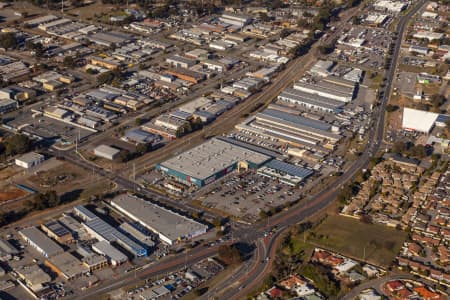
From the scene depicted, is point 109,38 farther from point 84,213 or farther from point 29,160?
point 84,213

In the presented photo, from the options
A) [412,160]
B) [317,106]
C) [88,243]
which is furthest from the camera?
[317,106]

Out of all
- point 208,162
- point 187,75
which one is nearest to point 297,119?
point 208,162

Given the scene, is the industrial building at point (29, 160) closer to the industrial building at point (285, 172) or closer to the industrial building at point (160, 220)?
the industrial building at point (160, 220)

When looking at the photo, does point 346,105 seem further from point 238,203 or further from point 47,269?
point 47,269

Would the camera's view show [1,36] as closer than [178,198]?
No

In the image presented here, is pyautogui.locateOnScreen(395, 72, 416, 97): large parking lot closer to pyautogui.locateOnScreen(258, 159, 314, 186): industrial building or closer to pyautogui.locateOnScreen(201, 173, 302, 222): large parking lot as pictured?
pyautogui.locateOnScreen(258, 159, 314, 186): industrial building

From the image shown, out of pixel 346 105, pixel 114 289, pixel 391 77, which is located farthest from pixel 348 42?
pixel 114 289

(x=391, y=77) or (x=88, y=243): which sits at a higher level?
(x=391, y=77)

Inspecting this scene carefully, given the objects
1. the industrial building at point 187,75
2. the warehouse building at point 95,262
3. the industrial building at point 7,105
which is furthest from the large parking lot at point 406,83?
the warehouse building at point 95,262
